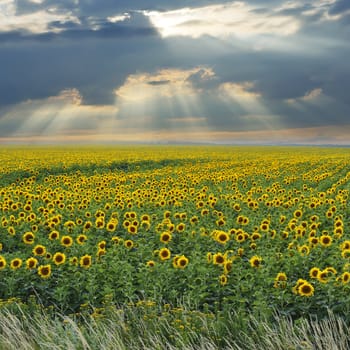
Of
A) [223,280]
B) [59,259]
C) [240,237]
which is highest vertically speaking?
[240,237]

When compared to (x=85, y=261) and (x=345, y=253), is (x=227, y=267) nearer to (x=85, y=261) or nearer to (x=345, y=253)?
(x=345, y=253)

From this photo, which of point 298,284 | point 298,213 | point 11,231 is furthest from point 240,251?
point 11,231

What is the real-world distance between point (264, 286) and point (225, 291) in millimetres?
541

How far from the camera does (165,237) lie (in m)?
9.27

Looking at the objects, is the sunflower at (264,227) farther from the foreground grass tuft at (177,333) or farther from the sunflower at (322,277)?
the foreground grass tuft at (177,333)

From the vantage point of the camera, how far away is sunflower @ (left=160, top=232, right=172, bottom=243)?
9215mm

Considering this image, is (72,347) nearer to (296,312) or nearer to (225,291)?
(225,291)

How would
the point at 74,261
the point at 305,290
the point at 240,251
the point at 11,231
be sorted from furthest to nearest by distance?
the point at 11,231 < the point at 240,251 < the point at 74,261 < the point at 305,290

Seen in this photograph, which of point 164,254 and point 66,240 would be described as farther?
point 66,240

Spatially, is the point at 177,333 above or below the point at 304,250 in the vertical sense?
below

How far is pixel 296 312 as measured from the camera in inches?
247

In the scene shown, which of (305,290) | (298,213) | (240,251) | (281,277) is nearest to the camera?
(305,290)

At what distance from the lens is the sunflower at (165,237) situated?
921cm

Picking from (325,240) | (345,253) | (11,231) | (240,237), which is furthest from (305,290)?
(11,231)
